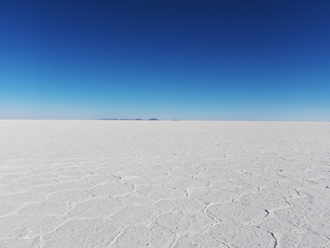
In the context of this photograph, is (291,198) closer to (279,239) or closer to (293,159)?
(279,239)

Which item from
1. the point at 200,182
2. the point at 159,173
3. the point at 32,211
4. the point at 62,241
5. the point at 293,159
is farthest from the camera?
the point at 293,159

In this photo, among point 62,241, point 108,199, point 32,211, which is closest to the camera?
point 62,241

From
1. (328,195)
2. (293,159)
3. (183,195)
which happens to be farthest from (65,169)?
(293,159)

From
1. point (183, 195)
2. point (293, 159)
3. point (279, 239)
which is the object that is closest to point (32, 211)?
point (183, 195)

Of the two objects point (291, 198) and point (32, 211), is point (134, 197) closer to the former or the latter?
point (32, 211)

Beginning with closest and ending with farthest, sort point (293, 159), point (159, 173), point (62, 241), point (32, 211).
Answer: point (62, 241)
point (32, 211)
point (159, 173)
point (293, 159)

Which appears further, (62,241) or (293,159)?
(293,159)

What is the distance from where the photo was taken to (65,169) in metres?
2.71

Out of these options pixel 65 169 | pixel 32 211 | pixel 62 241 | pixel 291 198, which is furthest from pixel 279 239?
pixel 65 169

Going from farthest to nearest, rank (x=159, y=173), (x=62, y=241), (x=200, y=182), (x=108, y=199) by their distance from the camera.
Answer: (x=159, y=173) → (x=200, y=182) → (x=108, y=199) → (x=62, y=241)

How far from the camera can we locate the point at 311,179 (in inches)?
91.7

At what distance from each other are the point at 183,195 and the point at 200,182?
425 mm

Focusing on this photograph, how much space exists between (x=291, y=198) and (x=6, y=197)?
2368mm

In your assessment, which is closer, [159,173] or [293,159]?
[159,173]
